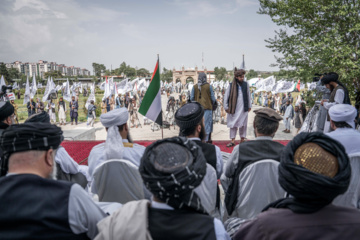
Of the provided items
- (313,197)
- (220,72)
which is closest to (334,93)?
(313,197)

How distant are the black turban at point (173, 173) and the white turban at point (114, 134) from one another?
1391 millimetres

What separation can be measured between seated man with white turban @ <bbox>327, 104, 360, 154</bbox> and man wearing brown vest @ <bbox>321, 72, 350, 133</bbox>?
5.95ft

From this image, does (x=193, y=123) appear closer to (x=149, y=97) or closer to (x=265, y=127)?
(x=265, y=127)

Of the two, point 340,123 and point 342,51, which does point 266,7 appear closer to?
point 342,51

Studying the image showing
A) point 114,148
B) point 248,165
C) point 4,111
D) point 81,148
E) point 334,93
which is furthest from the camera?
point 81,148

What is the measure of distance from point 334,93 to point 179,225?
15.2 ft

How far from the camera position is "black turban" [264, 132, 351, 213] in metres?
1.12

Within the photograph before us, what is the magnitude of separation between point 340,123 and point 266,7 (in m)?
6.86

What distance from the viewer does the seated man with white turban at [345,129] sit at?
9.02 ft

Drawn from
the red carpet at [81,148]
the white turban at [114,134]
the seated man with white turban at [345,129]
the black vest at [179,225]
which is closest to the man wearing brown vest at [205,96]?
the red carpet at [81,148]

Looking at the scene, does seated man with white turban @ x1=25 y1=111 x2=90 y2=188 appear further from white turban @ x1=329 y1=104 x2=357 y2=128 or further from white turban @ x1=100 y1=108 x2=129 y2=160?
white turban @ x1=329 y1=104 x2=357 y2=128

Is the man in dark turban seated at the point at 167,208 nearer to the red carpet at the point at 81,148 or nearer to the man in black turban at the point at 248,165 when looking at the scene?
the man in black turban at the point at 248,165

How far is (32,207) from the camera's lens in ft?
4.15

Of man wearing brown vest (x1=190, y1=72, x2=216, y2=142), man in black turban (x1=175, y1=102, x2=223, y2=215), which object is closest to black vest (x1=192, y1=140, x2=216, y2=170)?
man in black turban (x1=175, y1=102, x2=223, y2=215)
